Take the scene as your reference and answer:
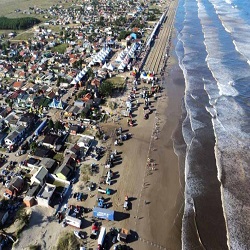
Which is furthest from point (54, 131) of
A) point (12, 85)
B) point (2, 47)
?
point (2, 47)

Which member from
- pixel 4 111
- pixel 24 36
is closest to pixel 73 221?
pixel 4 111

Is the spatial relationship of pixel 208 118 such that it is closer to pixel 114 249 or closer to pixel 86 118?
pixel 86 118

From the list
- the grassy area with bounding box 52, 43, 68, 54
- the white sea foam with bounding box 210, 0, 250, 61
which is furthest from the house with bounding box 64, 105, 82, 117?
the white sea foam with bounding box 210, 0, 250, 61

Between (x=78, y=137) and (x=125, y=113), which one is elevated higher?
(x=125, y=113)

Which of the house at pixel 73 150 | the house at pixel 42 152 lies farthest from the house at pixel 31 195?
the house at pixel 73 150

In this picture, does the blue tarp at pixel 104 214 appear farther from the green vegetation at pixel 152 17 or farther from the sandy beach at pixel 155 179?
the green vegetation at pixel 152 17

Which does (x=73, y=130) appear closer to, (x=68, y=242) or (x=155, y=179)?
(x=155, y=179)

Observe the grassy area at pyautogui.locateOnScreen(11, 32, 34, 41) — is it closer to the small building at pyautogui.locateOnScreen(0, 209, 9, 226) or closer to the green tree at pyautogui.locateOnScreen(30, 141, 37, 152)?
the green tree at pyautogui.locateOnScreen(30, 141, 37, 152)
